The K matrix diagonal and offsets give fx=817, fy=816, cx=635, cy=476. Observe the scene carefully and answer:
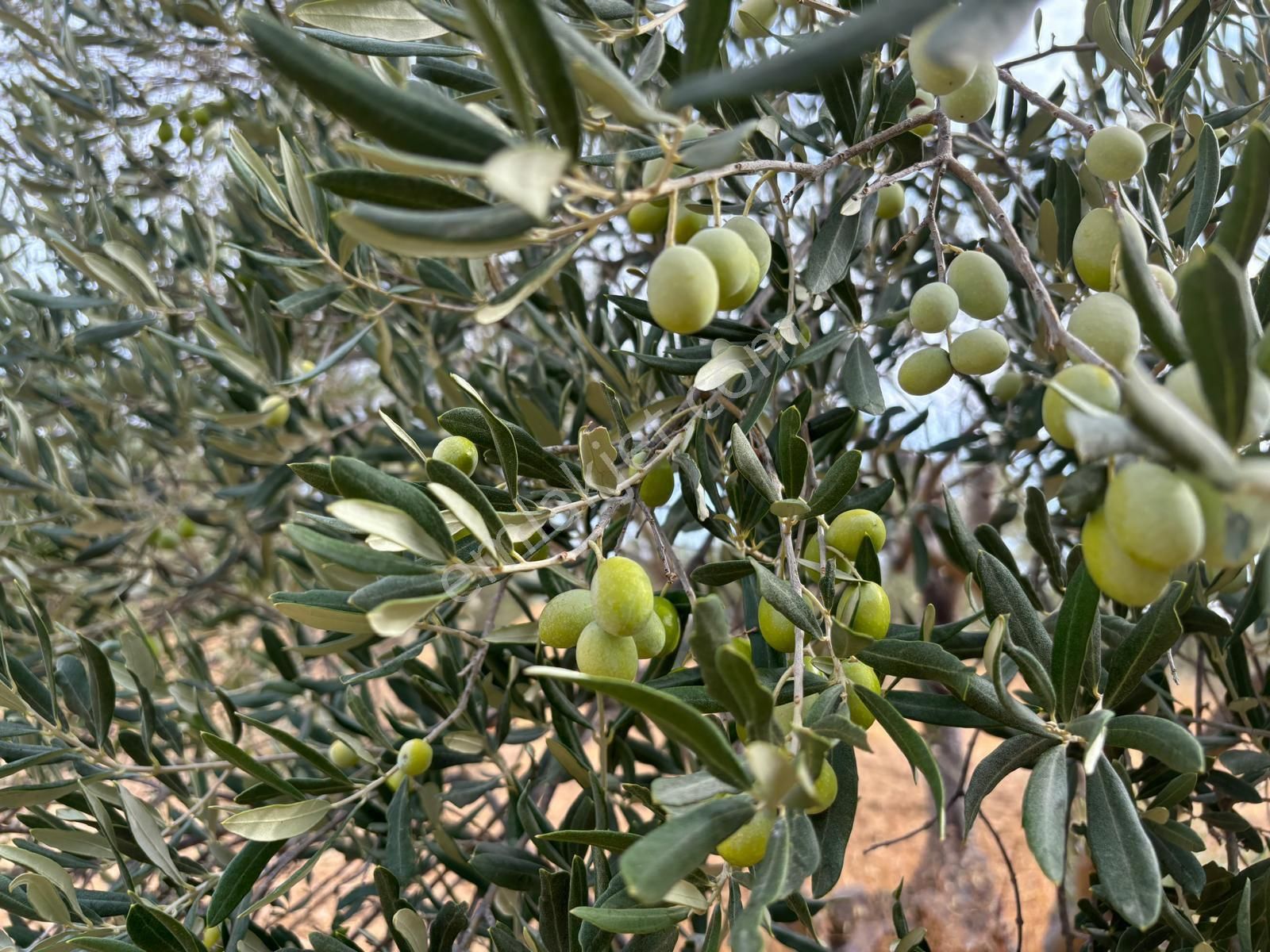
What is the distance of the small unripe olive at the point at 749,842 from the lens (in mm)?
606

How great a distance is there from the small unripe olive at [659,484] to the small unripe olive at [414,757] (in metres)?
0.51

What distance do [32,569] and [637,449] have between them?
92.5 inches

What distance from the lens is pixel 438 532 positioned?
672 millimetres

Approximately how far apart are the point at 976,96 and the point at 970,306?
20 cm

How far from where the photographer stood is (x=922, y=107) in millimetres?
1147

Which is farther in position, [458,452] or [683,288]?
[458,452]

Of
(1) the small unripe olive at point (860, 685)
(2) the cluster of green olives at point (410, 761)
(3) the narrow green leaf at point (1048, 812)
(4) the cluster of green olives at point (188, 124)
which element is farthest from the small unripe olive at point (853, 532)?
(4) the cluster of green olives at point (188, 124)

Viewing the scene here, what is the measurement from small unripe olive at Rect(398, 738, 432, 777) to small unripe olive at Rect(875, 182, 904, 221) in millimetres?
1022

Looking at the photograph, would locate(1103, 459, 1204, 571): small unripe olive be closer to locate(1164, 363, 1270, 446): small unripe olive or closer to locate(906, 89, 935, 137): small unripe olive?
locate(1164, 363, 1270, 446): small unripe olive

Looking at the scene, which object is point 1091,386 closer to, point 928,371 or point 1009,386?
point 928,371

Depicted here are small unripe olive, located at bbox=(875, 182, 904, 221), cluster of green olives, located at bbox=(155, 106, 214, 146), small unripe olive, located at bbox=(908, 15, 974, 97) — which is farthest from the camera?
cluster of green olives, located at bbox=(155, 106, 214, 146)

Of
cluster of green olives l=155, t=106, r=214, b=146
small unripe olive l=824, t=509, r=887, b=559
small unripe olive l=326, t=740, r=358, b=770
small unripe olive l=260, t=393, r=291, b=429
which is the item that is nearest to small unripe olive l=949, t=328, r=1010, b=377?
small unripe olive l=824, t=509, r=887, b=559

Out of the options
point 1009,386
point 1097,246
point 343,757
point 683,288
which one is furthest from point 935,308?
point 343,757

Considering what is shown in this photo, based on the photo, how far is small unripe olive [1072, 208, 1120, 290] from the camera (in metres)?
0.74
